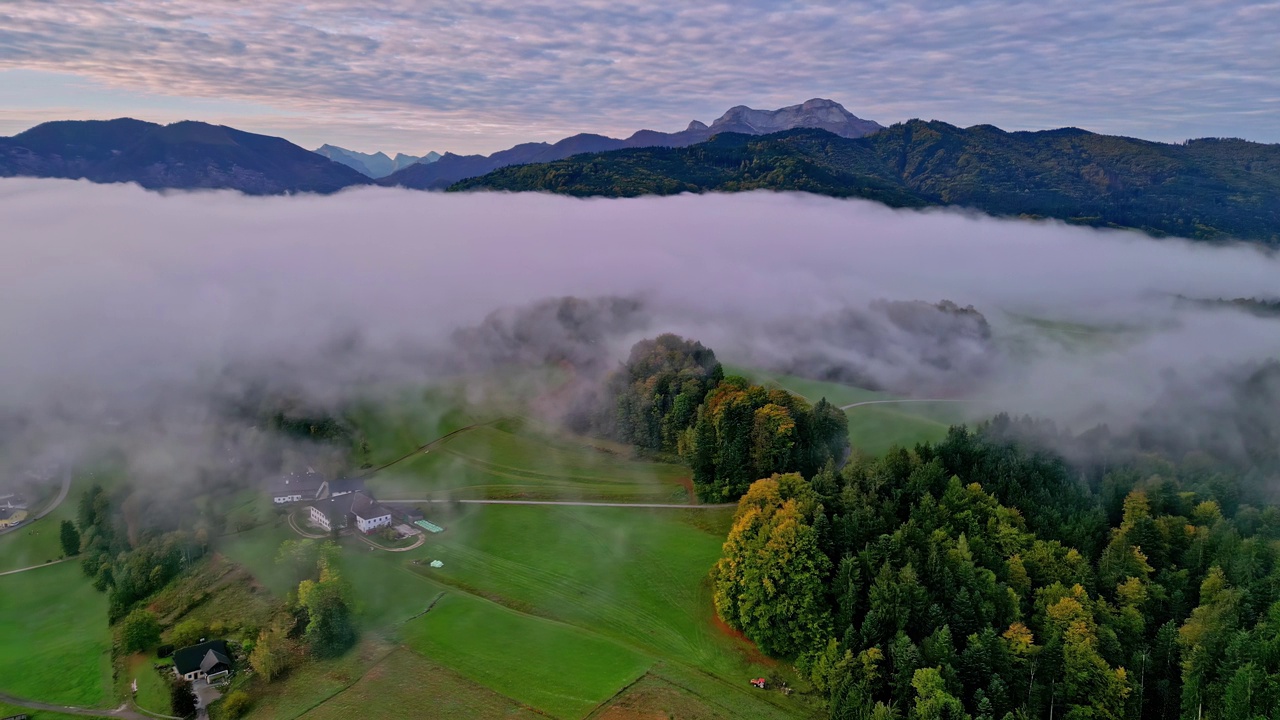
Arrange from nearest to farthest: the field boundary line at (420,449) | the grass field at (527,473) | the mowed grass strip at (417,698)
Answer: the mowed grass strip at (417,698)
the grass field at (527,473)
the field boundary line at (420,449)

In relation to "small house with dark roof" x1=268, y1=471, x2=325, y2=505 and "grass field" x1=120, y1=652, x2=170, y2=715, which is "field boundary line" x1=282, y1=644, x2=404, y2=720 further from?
"small house with dark roof" x1=268, y1=471, x2=325, y2=505

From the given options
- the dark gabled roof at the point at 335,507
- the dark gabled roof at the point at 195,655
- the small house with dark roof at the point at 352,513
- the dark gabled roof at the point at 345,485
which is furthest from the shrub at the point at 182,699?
the dark gabled roof at the point at 345,485

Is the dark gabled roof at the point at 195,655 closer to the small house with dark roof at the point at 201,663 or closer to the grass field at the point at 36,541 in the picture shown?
the small house with dark roof at the point at 201,663

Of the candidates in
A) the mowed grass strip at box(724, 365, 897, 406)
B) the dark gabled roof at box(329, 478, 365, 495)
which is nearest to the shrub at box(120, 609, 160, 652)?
the dark gabled roof at box(329, 478, 365, 495)

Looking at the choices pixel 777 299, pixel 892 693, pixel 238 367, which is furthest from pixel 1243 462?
pixel 238 367

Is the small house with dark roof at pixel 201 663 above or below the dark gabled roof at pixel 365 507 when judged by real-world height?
below

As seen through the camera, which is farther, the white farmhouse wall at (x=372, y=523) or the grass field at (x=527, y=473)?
the grass field at (x=527, y=473)

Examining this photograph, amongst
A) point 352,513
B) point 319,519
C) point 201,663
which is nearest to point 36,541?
point 319,519
